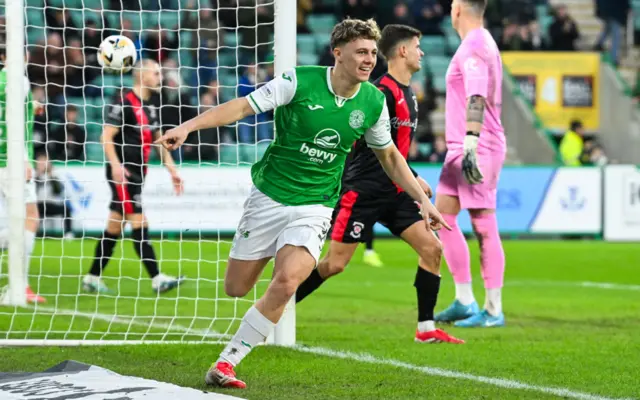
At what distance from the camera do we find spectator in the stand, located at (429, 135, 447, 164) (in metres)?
20.0

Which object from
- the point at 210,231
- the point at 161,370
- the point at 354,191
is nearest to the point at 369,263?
the point at 210,231

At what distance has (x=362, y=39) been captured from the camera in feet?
19.4

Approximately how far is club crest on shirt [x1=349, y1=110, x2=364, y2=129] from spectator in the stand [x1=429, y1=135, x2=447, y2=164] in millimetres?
13916

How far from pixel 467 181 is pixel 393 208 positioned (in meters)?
0.92

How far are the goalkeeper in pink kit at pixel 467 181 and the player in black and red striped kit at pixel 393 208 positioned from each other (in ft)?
2.49

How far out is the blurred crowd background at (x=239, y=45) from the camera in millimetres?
17781

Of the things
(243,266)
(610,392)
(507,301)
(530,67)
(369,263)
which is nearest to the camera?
(610,392)

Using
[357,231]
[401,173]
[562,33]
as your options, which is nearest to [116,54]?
[357,231]

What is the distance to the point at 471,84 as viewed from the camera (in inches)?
332

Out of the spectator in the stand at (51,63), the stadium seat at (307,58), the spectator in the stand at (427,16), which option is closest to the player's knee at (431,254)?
the spectator in the stand at (51,63)

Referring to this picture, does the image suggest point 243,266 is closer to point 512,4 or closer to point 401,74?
point 401,74

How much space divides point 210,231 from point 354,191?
999cm

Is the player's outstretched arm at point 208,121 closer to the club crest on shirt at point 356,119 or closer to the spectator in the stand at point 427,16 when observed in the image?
the club crest on shirt at point 356,119

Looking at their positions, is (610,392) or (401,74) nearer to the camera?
(610,392)
